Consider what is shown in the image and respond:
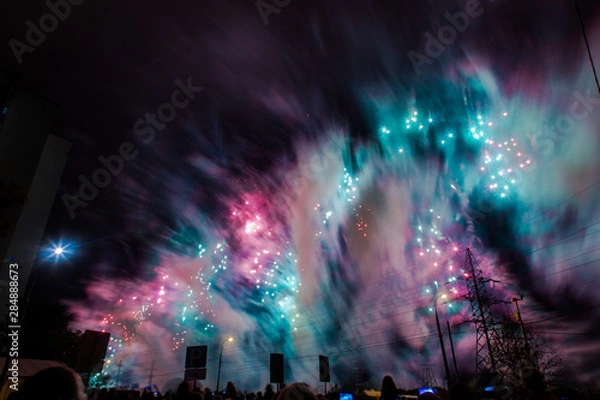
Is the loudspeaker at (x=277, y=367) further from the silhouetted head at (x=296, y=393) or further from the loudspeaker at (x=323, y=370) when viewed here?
the silhouetted head at (x=296, y=393)

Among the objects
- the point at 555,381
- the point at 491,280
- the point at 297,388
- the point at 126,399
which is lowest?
the point at 555,381

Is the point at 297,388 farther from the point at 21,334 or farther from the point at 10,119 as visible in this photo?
the point at 10,119

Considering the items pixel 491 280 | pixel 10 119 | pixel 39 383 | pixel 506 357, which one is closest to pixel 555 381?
pixel 506 357

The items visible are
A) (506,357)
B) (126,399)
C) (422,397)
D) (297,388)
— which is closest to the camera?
(297,388)

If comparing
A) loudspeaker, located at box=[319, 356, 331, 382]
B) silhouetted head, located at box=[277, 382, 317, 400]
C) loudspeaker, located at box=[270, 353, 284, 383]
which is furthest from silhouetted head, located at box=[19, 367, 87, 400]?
loudspeaker, located at box=[319, 356, 331, 382]

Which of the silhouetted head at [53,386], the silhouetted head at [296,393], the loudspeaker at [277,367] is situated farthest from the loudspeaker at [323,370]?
the silhouetted head at [53,386]
